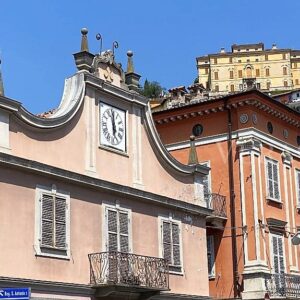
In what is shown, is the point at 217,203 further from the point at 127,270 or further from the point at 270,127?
the point at 127,270

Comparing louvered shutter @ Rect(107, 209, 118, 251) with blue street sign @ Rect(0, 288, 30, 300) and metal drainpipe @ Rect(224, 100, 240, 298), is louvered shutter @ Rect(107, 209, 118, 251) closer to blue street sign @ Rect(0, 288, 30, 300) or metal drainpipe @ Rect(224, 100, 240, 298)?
blue street sign @ Rect(0, 288, 30, 300)

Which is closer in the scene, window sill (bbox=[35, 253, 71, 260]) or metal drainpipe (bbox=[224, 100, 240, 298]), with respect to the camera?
window sill (bbox=[35, 253, 71, 260])

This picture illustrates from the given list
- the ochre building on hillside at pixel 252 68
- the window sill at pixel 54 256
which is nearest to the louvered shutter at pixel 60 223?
the window sill at pixel 54 256

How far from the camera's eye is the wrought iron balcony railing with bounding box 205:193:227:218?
30.3 meters

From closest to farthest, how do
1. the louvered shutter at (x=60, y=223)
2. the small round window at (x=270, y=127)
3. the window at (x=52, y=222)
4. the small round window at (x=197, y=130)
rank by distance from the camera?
the window at (x=52, y=222), the louvered shutter at (x=60, y=223), the small round window at (x=270, y=127), the small round window at (x=197, y=130)

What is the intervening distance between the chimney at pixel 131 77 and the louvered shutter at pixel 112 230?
4.55 metres

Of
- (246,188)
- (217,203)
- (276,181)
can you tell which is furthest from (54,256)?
(276,181)

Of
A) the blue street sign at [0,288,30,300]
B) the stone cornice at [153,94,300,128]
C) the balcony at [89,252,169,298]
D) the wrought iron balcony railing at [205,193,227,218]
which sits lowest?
the blue street sign at [0,288,30,300]

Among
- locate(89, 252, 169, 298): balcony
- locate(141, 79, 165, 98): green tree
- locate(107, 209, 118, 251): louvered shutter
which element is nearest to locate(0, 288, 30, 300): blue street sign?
locate(89, 252, 169, 298): balcony

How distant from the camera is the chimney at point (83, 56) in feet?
75.6

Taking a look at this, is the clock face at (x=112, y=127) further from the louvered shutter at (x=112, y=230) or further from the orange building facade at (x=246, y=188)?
the orange building facade at (x=246, y=188)

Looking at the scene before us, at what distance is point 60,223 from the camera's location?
20.9 metres

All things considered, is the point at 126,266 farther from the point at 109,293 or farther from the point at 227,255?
the point at 227,255

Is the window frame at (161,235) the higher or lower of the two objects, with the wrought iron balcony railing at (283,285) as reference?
higher
